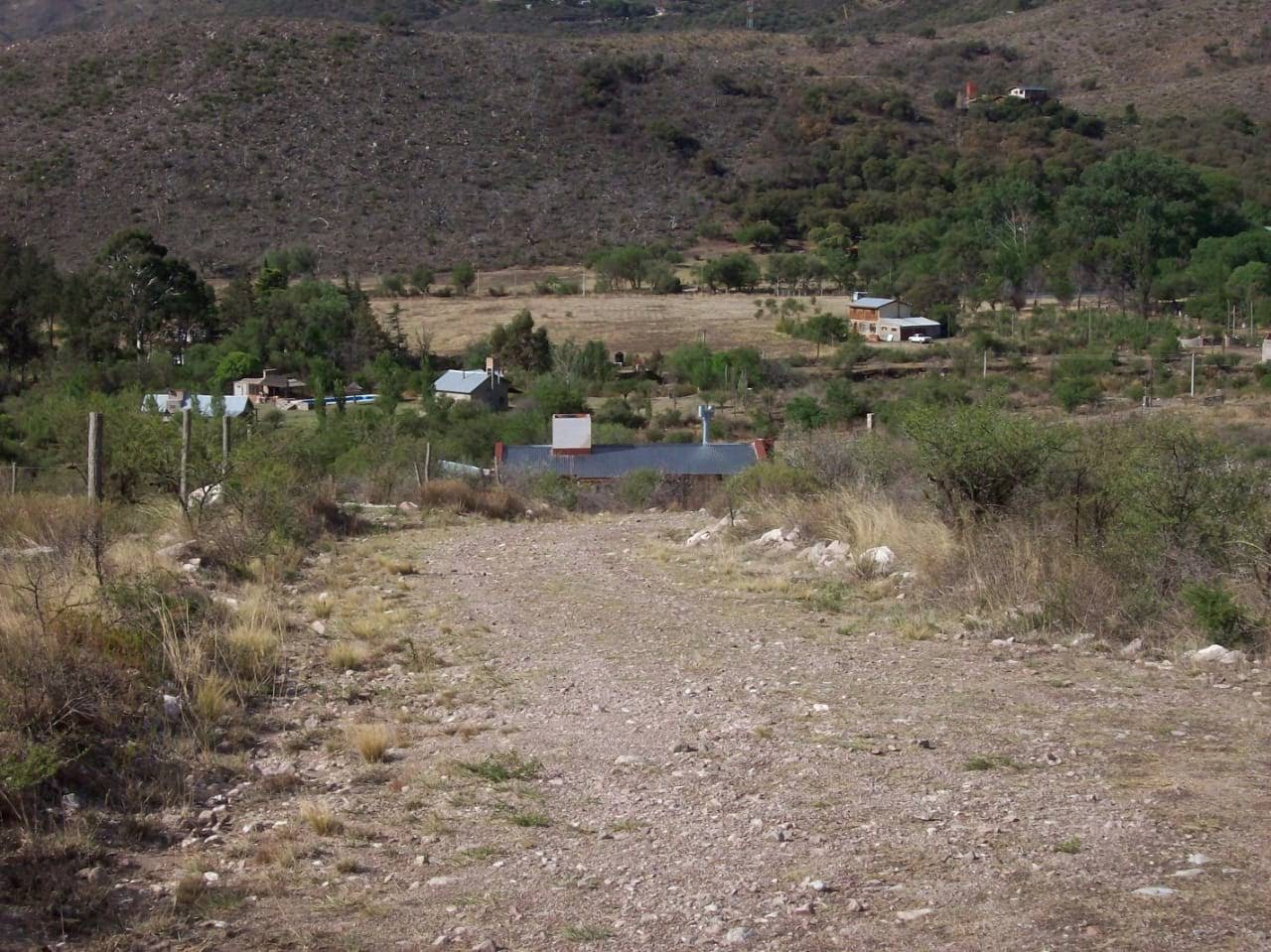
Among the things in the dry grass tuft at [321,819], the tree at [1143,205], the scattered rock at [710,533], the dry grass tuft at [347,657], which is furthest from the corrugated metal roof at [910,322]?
the dry grass tuft at [321,819]

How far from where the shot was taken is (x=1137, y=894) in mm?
5031

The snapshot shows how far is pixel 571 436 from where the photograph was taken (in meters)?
29.7

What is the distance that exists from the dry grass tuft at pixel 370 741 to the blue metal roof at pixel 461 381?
32.1 meters

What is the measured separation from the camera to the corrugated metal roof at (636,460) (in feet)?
90.9

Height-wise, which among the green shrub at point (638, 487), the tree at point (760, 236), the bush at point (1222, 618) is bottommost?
the green shrub at point (638, 487)

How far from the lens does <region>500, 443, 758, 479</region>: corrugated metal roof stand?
90.9ft

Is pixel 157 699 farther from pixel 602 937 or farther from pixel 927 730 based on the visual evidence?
pixel 927 730

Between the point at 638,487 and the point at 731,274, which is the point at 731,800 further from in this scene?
the point at 731,274

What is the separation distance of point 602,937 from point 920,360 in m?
44.9

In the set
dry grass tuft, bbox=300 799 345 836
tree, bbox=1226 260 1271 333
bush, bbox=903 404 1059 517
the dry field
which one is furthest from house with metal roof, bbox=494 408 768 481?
tree, bbox=1226 260 1271 333

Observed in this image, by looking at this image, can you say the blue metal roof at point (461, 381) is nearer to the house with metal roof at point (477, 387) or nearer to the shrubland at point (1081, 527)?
the house with metal roof at point (477, 387)

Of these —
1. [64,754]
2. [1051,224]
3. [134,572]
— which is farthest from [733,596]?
[1051,224]

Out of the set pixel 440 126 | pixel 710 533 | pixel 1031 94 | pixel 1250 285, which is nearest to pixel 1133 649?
pixel 710 533

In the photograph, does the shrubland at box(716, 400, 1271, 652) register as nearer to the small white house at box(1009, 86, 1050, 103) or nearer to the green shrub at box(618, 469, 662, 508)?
the green shrub at box(618, 469, 662, 508)
